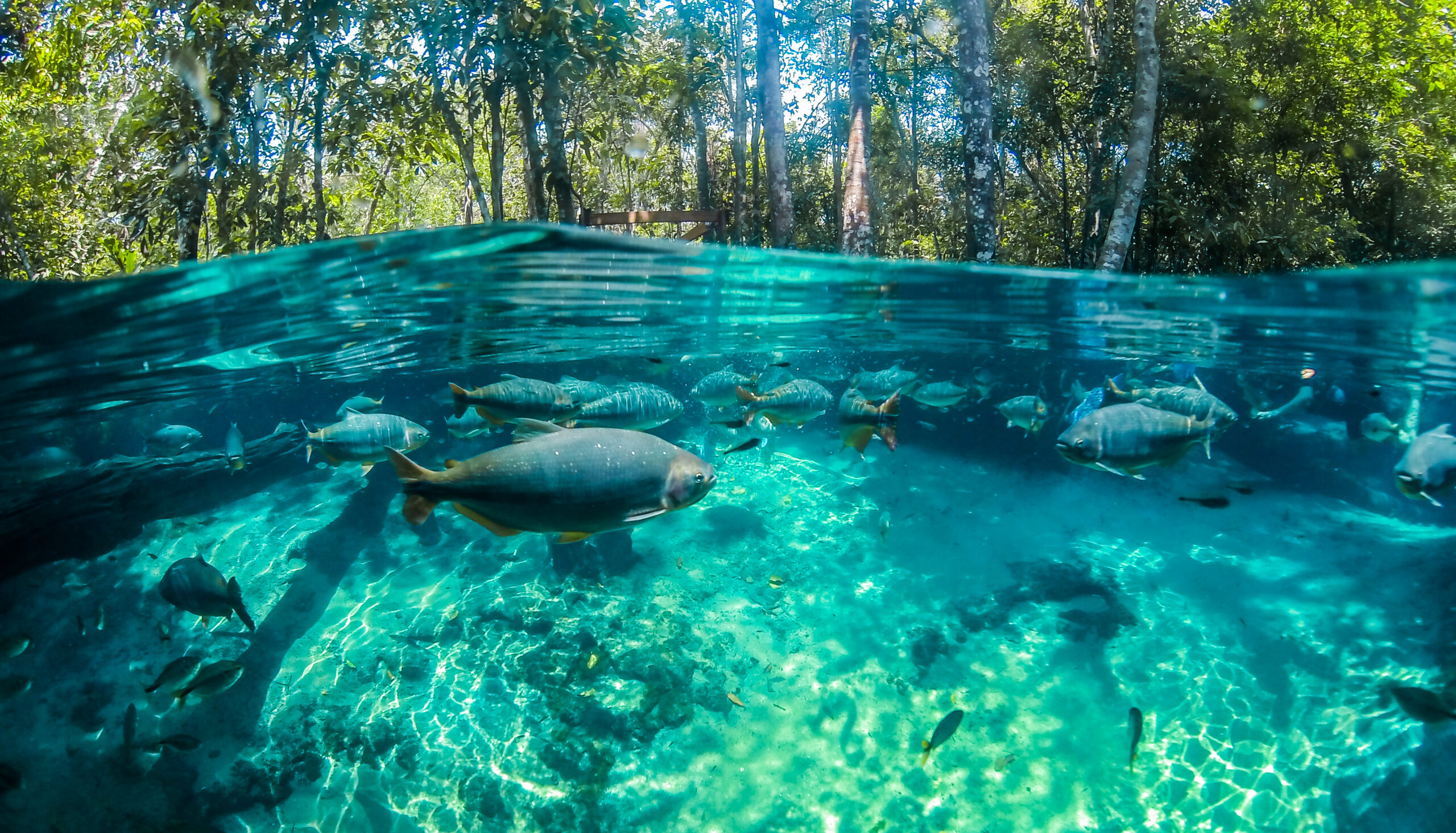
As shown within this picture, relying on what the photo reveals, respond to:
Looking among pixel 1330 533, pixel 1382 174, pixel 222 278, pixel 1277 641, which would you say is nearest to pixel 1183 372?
pixel 1382 174

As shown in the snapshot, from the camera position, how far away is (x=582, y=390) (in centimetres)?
732

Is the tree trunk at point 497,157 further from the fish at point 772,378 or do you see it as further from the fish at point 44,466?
the fish at point 772,378

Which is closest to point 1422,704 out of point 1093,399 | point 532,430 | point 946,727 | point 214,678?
point 946,727

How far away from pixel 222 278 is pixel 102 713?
19.9 ft

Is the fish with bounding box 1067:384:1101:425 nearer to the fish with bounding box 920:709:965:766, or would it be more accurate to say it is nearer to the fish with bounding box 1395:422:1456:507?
the fish with bounding box 1395:422:1456:507

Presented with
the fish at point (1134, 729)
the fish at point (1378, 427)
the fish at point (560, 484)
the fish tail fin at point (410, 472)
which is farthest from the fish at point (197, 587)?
the fish at point (1378, 427)

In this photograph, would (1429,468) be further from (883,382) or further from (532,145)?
(532,145)

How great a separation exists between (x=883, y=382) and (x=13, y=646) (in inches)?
421

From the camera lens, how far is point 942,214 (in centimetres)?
2923

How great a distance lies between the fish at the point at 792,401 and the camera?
728cm

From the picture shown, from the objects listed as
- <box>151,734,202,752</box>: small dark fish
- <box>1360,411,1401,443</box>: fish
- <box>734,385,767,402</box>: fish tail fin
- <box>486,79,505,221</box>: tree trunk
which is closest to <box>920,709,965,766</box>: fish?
<box>734,385,767,402</box>: fish tail fin

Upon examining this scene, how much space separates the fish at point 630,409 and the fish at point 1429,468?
6769mm

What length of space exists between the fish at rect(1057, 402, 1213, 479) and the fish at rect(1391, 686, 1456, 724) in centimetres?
332

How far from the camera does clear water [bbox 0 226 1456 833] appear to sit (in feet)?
25.6
